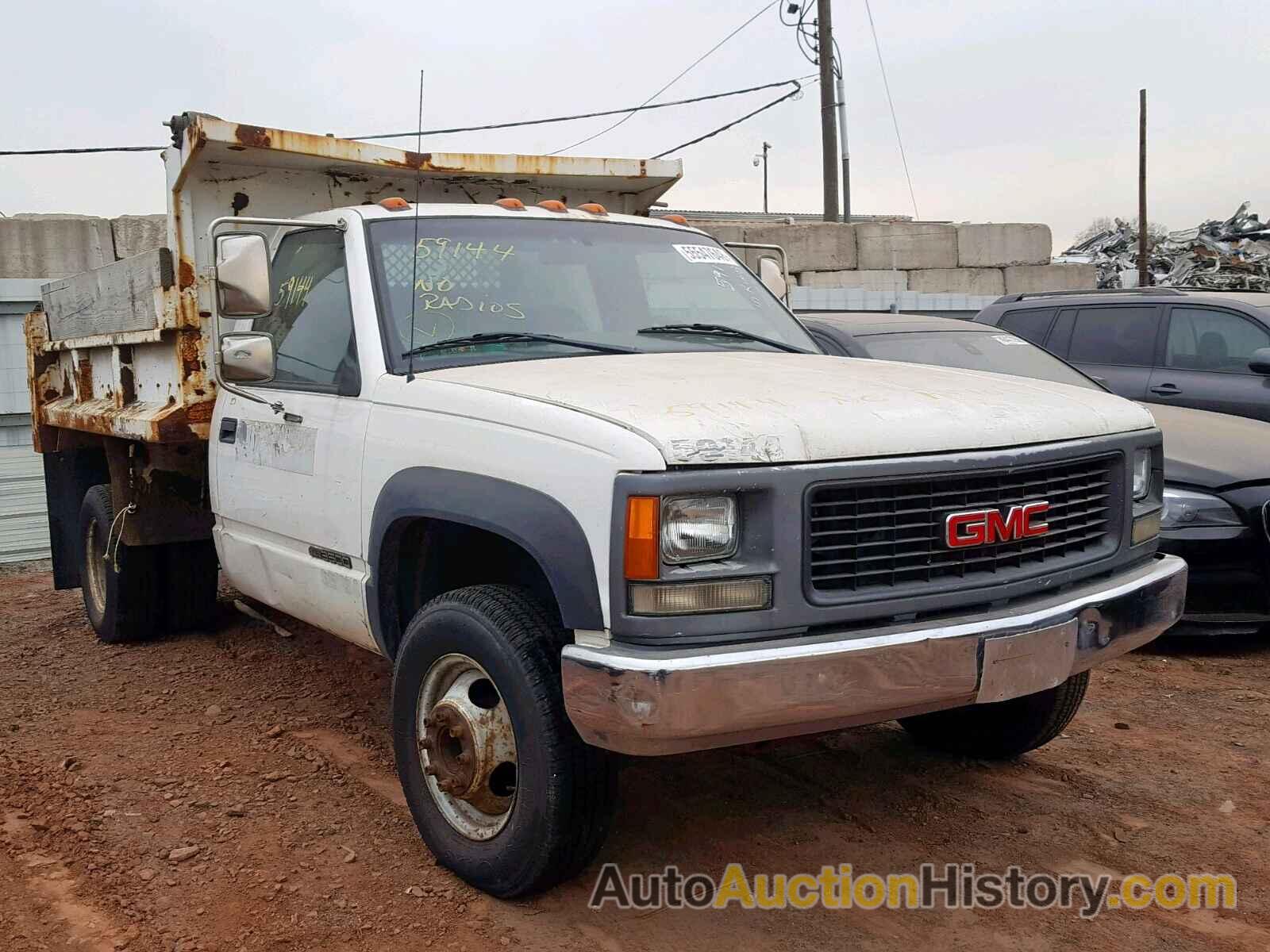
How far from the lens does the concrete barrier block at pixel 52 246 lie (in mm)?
12531

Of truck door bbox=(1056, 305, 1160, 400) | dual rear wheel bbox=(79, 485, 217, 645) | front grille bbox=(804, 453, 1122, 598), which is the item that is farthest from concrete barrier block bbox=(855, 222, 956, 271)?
front grille bbox=(804, 453, 1122, 598)

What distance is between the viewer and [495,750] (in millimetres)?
3176

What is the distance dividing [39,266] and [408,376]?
10.8 meters

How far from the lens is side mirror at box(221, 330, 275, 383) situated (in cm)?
392

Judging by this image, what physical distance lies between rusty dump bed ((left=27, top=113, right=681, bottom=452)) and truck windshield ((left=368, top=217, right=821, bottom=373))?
0.93 metres

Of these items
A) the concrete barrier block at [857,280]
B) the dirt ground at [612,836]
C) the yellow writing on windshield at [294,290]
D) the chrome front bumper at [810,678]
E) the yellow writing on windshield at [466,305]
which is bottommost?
the dirt ground at [612,836]

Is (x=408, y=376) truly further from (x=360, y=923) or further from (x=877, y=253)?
(x=877, y=253)

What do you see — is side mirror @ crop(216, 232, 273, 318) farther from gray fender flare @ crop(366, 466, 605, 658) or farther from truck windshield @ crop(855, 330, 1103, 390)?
truck windshield @ crop(855, 330, 1103, 390)

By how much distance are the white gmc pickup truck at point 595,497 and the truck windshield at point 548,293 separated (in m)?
0.01

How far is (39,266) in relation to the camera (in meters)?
12.7

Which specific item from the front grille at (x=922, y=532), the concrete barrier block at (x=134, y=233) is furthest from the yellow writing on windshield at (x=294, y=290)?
the concrete barrier block at (x=134, y=233)

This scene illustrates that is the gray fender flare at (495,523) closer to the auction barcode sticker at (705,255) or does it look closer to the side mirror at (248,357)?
the side mirror at (248,357)

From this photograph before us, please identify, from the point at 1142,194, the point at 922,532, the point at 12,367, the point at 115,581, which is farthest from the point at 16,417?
the point at 1142,194

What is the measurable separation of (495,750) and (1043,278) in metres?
17.7
